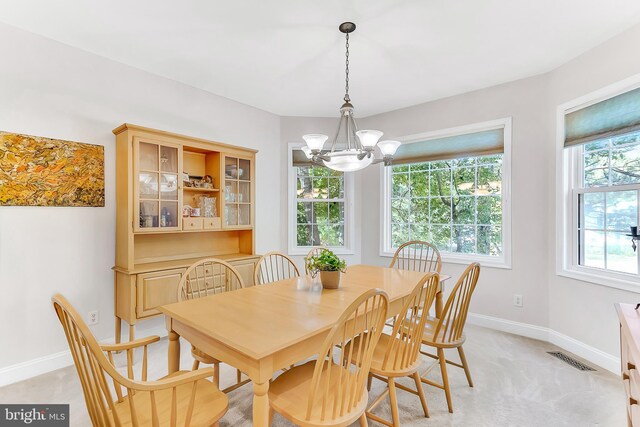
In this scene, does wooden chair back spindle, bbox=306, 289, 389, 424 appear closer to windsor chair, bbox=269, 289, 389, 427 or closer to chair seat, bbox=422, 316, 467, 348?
windsor chair, bbox=269, 289, 389, 427

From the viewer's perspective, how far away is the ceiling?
82.1 inches

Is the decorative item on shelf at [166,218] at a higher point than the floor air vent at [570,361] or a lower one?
higher

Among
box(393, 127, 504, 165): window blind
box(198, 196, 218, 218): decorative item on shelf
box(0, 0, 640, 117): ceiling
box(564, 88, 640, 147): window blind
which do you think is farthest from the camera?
box(393, 127, 504, 165): window blind

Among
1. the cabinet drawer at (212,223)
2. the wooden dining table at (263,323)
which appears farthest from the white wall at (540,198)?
the cabinet drawer at (212,223)

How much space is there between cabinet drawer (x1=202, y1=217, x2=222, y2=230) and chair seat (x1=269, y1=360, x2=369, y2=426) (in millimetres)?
1965

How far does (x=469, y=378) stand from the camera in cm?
220

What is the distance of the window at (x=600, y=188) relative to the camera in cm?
243

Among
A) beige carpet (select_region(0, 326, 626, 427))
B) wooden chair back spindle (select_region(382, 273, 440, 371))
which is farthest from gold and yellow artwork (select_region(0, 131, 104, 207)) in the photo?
wooden chair back spindle (select_region(382, 273, 440, 371))

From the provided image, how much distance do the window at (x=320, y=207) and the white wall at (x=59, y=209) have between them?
5.97 ft

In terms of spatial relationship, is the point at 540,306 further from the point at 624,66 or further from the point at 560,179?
the point at 624,66

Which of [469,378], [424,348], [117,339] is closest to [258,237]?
[117,339]

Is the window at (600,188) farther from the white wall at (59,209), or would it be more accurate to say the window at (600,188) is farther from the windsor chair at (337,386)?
the white wall at (59,209)

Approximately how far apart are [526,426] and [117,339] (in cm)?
305

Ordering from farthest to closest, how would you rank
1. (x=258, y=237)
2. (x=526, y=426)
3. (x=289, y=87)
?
(x=258, y=237) < (x=289, y=87) < (x=526, y=426)
